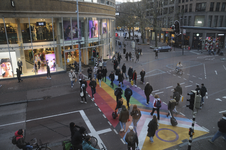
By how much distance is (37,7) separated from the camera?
18.8 m

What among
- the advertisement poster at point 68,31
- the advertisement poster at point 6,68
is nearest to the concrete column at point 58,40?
the advertisement poster at point 68,31

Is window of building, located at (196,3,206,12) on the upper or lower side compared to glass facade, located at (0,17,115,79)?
upper

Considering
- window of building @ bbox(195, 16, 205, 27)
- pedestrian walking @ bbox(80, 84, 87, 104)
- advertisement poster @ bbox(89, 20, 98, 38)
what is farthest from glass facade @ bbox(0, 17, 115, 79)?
window of building @ bbox(195, 16, 205, 27)

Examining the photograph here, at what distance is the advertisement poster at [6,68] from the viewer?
19.1 meters

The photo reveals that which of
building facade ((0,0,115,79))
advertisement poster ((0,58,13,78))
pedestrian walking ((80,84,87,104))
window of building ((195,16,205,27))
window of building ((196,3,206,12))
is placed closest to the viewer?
pedestrian walking ((80,84,87,104))

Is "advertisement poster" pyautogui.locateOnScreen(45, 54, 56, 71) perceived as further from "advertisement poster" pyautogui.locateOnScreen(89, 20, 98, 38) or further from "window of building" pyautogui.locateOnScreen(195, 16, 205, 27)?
"window of building" pyautogui.locateOnScreen(195, 16, 205, 27)

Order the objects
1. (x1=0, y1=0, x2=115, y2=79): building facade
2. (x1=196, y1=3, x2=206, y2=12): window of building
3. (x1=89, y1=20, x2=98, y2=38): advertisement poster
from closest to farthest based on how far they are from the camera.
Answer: (x1=0, y1=0, x2=115, y2=79): building facade, (x1=89, y1=20, x2=98, y2=38): advertisement poster, (x1=196, y1=3, x2=206, y2=12): window of building

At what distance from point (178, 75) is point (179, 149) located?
13693 millimetres

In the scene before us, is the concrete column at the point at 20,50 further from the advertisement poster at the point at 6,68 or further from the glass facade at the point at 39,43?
the advertisement poster at the point at 6,68

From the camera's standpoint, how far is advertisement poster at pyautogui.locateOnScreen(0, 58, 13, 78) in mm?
19109

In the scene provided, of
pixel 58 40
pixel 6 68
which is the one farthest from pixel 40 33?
pixel 6 68

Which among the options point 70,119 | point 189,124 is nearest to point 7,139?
point 70,119

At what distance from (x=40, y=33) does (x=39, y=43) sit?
3.86 feet

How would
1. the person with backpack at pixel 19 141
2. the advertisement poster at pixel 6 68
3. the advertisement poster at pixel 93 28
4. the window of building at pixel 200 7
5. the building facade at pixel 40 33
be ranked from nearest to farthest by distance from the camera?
the person with backpack at pixel 19 141
the building facade at pixel 40 33
the advertisement poster at pixel 6 68
the advertisement poster at pixel 93 28
the window of building at pixel 200 7
